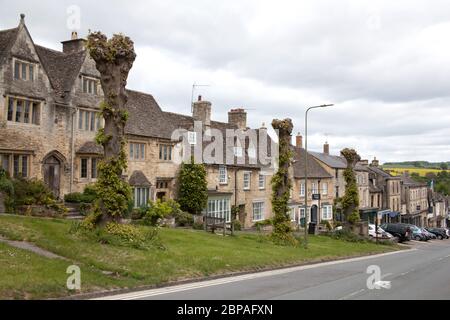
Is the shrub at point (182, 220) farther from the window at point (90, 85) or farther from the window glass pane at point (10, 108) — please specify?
the window glass pane at point (10, 108)

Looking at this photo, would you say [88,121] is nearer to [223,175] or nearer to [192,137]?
[192,137]

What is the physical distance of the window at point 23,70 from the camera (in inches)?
1068

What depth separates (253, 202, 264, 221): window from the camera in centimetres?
4709

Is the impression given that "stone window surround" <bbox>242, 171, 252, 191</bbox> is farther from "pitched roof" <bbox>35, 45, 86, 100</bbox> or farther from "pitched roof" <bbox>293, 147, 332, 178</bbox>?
"pitched roof" <bbox>35, 45, 86, 100</bbox>

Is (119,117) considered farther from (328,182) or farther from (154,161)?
(328,182)

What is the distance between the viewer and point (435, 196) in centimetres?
10838

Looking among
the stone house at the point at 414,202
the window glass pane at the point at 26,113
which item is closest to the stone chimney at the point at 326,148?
the stone house at the point at 414,202

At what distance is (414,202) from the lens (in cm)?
9350

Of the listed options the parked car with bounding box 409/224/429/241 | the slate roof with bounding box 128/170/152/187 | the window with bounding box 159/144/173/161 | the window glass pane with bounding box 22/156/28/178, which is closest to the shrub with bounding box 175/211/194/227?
the slate roof with bounding box 128/170/152/187

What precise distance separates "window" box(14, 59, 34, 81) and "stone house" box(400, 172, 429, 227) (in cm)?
7411

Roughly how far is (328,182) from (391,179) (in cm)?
2594

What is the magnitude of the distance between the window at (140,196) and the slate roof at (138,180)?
1.60ft

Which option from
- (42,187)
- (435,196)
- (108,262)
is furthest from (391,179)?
(108,262)

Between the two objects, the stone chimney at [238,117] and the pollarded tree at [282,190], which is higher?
the stone chimney at [238,117]
